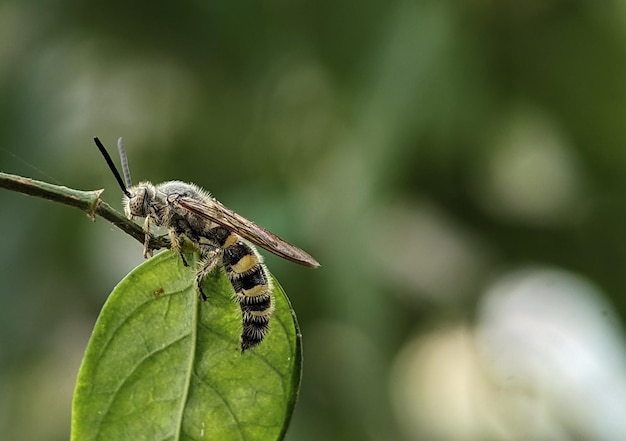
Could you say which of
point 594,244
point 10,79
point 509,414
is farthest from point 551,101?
point 10,79

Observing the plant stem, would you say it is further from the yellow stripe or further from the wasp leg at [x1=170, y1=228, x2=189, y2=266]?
the yellow stripe

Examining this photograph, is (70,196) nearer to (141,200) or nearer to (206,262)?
(206,262)

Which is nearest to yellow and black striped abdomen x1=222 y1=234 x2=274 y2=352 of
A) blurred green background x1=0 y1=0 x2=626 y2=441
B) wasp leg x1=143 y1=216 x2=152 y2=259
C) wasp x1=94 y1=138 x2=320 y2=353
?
wasp x1=94 y1=138 x2=320 y2=353

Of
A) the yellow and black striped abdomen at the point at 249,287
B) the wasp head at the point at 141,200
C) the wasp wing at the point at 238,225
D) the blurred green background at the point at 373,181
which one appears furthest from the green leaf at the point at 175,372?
the blurred green background at the point at 373,181

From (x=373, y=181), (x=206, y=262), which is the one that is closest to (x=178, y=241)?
(x=206, y=262)

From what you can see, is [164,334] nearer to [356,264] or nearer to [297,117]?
[356,264]
